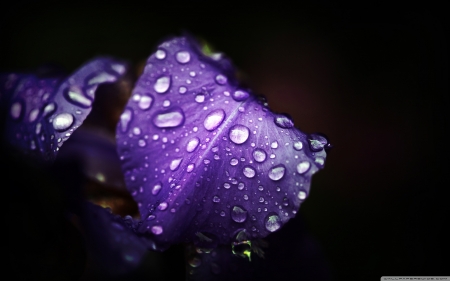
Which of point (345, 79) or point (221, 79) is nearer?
point (221, 79)

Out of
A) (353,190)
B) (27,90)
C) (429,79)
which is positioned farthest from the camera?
(429,79)

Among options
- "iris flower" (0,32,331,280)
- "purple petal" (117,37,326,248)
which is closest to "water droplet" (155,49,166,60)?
"iris flower" (0,32,331,280)

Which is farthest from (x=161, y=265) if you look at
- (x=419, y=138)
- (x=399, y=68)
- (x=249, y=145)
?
(x=399, y=68)

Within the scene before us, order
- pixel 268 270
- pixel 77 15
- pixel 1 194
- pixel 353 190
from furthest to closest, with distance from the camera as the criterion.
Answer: pixel 77 15
pixel 353 190
pixel 268 270
pixel 1 194

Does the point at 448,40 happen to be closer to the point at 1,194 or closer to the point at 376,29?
the point at 376,29

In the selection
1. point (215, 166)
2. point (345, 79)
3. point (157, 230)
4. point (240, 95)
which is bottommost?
point (157, 230)

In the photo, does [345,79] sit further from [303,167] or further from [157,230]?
[157,230]

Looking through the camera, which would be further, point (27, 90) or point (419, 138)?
point (419, 138)

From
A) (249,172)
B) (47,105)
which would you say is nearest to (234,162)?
(249,172)
